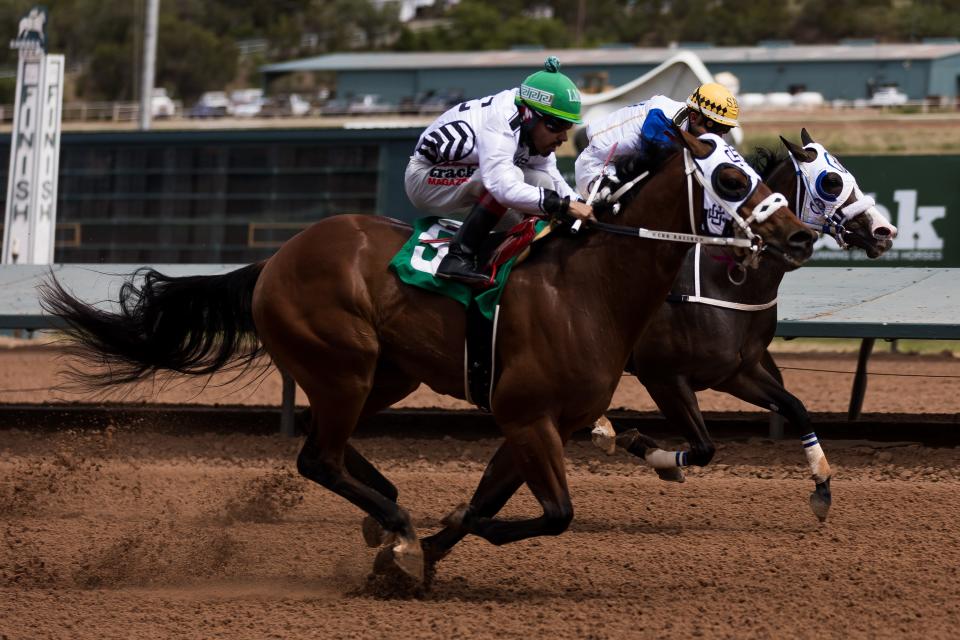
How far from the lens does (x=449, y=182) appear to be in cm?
499

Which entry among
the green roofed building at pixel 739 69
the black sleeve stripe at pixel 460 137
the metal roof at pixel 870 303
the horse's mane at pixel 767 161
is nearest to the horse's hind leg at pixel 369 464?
the black sleeve stripe at pixel 460 137

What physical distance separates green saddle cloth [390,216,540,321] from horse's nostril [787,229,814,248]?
1.03 meters

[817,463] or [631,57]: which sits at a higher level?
[631,57]

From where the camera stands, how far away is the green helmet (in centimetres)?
455

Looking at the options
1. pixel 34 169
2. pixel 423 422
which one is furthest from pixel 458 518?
pixel 34 169

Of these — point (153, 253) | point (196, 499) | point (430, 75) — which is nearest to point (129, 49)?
point (430, 75)

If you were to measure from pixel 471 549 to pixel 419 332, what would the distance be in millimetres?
1265

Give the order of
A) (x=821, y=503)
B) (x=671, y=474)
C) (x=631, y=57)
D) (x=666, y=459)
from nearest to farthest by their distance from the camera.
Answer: (x=821, y=503)
(x=666, y=459)
(x=671, y=474)
(x=631, y=57)

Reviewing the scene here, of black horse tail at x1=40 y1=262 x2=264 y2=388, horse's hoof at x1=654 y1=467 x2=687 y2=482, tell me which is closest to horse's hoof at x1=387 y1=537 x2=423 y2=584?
black horse tail at x1=40 y1=262 x2=264 y2=388

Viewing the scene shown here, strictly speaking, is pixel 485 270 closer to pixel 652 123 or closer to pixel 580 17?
pixel 652 123

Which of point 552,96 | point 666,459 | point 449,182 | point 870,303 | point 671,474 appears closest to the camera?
point 552,96

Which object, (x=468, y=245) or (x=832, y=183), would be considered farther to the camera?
(x=832, y=183)

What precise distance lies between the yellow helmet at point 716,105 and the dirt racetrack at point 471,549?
195 centimetres

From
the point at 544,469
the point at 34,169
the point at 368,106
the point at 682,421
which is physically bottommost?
the point at 682,421
